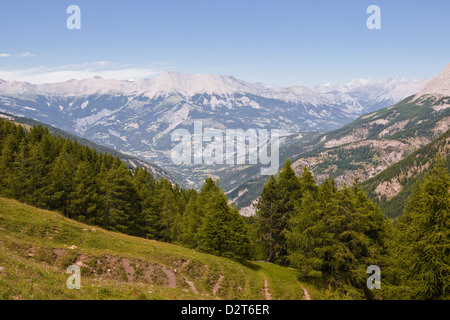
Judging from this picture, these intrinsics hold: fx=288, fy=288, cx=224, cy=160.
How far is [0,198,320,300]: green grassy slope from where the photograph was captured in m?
18.7

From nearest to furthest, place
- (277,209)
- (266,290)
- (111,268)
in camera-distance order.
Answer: (111,268) → (266,290) → (277,209)

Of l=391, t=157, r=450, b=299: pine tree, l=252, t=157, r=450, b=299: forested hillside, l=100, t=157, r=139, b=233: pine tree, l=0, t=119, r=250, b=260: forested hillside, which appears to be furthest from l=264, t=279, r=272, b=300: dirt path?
l=100, t=157, r=139, b=233: pine tree

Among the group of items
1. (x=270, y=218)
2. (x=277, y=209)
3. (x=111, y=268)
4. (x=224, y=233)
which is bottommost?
(x=270, y=218)

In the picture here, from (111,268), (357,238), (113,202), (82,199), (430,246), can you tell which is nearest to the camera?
(430,246)

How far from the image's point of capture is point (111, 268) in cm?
2781

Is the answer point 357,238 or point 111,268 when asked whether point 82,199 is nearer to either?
point 111,268

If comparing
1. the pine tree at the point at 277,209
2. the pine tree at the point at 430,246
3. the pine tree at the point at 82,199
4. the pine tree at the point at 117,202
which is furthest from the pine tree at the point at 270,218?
the pine tree at the point at 82,199

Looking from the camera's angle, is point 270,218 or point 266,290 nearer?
point 266,290

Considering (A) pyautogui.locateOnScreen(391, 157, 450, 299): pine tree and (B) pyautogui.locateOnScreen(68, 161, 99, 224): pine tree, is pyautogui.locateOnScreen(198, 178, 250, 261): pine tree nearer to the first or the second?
(A) pyautogui.locateOnScreen(391, 157, 450, 299): pine tree

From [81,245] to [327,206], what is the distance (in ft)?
102

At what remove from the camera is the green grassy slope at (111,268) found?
18672 millimetres

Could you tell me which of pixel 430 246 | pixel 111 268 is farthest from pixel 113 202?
pixel 430 246

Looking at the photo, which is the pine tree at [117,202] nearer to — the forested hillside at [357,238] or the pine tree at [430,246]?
the forested hillside at [357,238]
